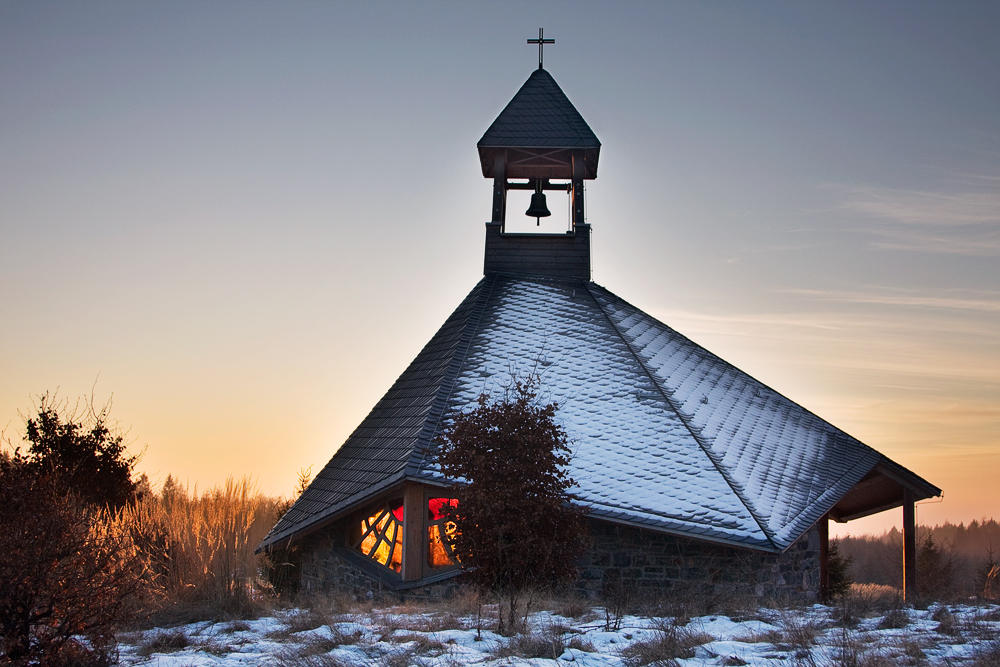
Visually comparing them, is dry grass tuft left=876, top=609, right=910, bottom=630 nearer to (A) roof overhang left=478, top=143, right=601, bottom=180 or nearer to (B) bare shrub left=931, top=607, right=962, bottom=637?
(B) bare shrub left=931, top=607, right=962, bottom=637

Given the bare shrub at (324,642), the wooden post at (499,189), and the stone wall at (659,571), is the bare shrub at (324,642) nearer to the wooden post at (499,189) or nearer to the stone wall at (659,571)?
the stone wall at (659,571)

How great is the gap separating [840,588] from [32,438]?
14.9 meters

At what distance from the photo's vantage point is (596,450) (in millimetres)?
11078

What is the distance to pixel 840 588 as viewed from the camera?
15539 millimetres

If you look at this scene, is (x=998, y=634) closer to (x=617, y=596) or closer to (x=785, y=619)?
(x=785, y=619)

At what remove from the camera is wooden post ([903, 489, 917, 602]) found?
41.0 feet

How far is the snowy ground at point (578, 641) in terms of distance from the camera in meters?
5.96

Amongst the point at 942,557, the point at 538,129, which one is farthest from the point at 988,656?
the point at 942,557

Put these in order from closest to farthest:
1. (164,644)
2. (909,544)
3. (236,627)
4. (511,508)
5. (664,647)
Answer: (664,647) → (164,644) → (236,627) → (511,508) → (909,544)

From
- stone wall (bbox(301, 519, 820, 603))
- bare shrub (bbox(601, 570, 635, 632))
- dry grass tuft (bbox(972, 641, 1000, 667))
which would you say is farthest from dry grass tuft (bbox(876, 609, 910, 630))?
bare shrub (bbox(601, 570, 635, 632))

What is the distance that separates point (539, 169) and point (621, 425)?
7.15 metres

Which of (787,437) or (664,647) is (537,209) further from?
(664,647)

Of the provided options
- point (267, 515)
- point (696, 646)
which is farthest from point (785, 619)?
point (267, 515)

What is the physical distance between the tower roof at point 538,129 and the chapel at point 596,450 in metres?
0.04
